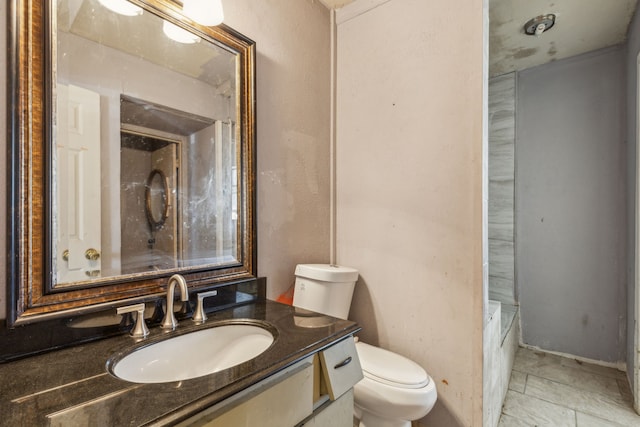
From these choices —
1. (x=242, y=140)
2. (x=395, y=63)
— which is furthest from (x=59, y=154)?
(x=395, y=63)

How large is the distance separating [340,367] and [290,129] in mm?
1126

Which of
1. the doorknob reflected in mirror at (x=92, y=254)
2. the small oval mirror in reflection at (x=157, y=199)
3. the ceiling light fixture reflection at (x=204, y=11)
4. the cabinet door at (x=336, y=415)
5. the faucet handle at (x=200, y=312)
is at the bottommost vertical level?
the cabinet door at (x=336, y=415)

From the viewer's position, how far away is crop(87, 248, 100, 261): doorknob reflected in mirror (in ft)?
3.02

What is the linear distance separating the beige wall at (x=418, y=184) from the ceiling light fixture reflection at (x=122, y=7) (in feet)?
3.58

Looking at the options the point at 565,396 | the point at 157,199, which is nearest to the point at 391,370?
the point at 157,199

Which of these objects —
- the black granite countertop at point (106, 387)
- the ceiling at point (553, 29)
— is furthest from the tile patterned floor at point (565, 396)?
the ceiling at point (553, 29)

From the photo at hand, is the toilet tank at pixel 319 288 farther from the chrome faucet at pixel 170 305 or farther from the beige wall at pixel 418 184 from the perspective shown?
the chrome faucet at pixel 170 305

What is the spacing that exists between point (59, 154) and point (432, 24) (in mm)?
1629

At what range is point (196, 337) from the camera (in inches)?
39.4

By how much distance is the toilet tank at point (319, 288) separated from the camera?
1.48 m

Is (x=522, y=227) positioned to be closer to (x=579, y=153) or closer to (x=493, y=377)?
(x=579, y=153)

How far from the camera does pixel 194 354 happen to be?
0.98 metres

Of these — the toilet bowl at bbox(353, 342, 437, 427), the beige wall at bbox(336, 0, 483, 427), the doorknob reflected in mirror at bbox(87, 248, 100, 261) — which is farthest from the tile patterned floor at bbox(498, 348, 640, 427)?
the doorknob reflected in mirror at bbox(87, 248, 100, 261)

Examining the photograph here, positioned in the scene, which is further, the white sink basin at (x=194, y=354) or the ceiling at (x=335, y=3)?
the ceiling at (x=335, y=3)
